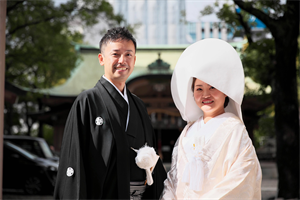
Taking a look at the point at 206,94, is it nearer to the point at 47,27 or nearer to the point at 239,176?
the point at 239,176

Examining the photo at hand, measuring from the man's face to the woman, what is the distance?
0.41 m

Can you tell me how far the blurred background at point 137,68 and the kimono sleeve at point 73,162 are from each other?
15.0ft

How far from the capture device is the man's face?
2348 millimetres

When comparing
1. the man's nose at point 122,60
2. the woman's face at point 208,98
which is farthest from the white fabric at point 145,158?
the man's nose at point 122,60

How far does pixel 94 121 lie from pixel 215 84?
93cm

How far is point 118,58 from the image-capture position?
92.6 inches

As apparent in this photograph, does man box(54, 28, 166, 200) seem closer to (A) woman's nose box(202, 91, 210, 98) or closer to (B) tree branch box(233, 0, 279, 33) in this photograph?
(A) woman's nose box(202, 91, 210, 98)

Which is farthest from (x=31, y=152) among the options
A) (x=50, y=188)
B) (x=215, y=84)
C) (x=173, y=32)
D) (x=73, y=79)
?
(x=173, y=32)

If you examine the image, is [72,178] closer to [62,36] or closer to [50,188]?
[50,188]

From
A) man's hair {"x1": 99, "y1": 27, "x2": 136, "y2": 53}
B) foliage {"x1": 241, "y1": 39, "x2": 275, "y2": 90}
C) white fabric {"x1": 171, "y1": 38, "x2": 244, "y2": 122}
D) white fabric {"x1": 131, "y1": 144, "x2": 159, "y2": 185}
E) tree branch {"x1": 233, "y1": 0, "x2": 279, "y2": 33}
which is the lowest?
white fabric {"x1": 131, "y1": 144, "x2": 159, "y2": 185}

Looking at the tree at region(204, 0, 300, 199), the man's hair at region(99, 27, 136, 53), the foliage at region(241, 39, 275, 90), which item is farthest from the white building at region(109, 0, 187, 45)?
the man's hair at region(99, 27, 136, 53)

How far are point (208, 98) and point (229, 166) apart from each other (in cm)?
51

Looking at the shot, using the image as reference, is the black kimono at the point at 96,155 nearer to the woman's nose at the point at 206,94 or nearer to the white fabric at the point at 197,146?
the white fabric at the point at 197,146

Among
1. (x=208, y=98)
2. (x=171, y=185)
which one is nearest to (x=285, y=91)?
(x=208, y=98)
